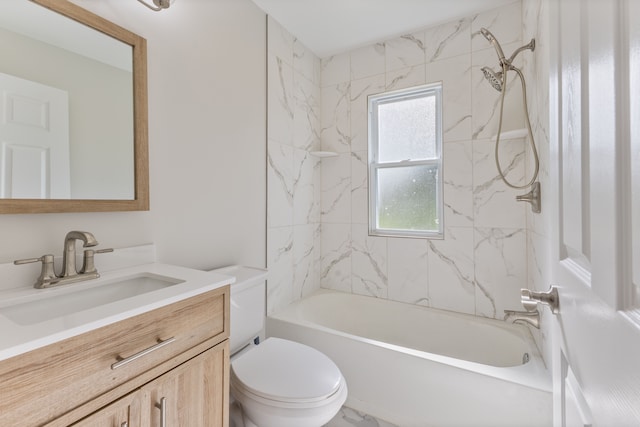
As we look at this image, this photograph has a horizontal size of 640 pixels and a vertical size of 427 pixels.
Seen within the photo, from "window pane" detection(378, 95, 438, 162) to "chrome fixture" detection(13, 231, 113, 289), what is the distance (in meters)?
2.09

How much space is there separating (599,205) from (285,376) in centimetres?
126

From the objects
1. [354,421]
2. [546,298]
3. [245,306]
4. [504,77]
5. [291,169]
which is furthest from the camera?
[291,169]

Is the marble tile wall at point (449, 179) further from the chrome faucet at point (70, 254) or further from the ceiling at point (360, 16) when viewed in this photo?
the chrome faucet at point (70, 254)

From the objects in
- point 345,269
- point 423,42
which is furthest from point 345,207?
point 423,42

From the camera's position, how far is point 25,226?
100cm

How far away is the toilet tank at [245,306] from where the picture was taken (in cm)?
142

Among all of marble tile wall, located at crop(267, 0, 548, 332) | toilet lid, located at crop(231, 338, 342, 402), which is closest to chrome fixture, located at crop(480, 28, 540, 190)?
marble tile wall, located at crop(267, 0, 548, 332)

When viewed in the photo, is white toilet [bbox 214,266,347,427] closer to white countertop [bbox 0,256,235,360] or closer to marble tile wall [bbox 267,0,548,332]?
white countertop [bbox 0,256,235,360]

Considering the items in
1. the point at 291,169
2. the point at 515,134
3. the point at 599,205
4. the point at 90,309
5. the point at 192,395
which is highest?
the point at 515,134

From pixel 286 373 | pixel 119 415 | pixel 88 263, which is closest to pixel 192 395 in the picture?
pixel 119 415

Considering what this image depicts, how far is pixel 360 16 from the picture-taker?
2.06m

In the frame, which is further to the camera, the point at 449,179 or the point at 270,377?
the point at 449,179

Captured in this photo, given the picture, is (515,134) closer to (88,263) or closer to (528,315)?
(528,315)

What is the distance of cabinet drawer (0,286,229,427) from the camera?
1.87 ft
